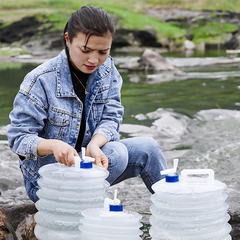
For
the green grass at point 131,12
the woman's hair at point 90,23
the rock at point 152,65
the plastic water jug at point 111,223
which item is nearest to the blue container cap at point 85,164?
the plastic water jug at point 111,223

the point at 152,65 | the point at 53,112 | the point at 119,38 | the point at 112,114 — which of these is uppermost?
the point at 53,112

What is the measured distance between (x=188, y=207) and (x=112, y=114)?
3.34 feet

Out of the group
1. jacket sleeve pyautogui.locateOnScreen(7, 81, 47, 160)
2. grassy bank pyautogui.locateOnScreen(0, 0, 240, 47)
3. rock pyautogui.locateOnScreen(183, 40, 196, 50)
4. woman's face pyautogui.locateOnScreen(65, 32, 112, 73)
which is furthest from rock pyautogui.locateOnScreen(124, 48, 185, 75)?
jacket sleeve pyautogui.locateOnScreen(7, 81, 47, 160)

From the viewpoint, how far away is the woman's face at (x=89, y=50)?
264cm

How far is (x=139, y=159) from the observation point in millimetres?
2934

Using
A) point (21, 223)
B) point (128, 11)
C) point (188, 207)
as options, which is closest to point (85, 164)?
point (188, 207)

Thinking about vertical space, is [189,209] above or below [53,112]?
below

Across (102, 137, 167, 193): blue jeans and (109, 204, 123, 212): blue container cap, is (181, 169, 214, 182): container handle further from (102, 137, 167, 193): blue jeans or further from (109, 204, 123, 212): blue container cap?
(102, 137, 167, 193): blue jeans

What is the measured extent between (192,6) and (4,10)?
348 inches

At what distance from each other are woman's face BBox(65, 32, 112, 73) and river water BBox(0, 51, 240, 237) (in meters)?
1.21

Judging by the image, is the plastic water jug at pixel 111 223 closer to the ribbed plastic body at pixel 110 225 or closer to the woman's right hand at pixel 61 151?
the ribbed plastic body at pixel 110 225

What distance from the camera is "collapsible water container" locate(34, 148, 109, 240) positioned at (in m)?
2.46

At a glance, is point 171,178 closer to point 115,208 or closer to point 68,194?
point 115,208

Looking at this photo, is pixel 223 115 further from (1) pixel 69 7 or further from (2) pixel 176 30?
(1) pixel 69 7
